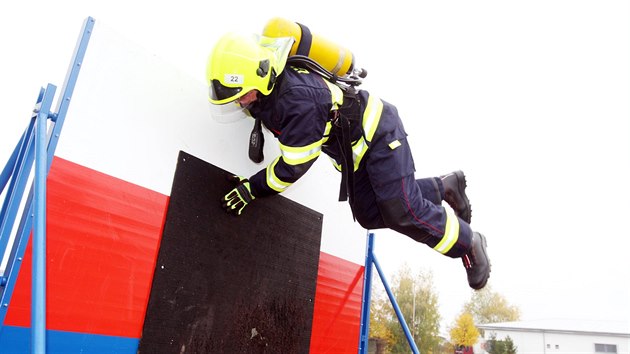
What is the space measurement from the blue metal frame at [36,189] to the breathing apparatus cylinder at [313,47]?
119 centimetres

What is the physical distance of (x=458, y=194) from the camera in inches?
141

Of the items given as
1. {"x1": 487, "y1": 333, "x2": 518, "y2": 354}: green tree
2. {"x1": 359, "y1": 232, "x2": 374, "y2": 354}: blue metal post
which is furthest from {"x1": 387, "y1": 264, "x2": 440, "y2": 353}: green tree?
{"x1": 359, "y1": 232, "x2": 374, "y2": 354}: blue metal post

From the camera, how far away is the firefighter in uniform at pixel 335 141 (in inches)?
103

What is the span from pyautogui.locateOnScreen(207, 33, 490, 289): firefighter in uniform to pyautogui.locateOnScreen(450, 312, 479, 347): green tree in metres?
48.3

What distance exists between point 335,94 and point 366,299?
2.39 meters

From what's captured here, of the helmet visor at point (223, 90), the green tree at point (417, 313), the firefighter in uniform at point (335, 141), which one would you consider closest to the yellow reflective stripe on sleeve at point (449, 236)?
the firefighter in uniform at point (335, 141)

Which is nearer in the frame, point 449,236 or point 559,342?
point 449,236

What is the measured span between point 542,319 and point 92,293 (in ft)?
175

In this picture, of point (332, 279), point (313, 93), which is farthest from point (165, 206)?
point (332, 279)

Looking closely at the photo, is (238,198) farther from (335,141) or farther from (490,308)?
(490,308)

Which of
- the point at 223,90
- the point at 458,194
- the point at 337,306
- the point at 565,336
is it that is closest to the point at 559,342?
the point at 565,336

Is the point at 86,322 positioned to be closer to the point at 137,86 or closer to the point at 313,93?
the point at 137,86

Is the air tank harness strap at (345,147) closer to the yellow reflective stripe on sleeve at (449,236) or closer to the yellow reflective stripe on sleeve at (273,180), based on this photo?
the yellow reflective stripe on sleeve at (273,180)

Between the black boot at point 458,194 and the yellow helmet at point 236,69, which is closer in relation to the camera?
the yellow helmet at point 236,69
